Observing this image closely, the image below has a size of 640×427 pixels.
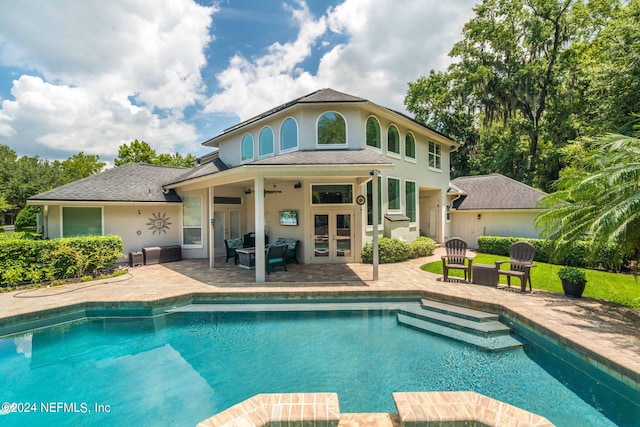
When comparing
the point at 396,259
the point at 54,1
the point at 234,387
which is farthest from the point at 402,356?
the point at 54,1

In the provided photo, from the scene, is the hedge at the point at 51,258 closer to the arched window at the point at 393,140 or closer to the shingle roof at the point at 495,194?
the arched window at the point at 393,140

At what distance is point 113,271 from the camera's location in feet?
34.7

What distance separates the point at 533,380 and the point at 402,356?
2.02 meters

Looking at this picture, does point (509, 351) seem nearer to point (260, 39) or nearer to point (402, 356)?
A: point (402, 356)

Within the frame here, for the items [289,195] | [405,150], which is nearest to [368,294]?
[289,195]

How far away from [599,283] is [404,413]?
390 inches

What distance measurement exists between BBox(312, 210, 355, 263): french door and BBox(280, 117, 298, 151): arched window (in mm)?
3291

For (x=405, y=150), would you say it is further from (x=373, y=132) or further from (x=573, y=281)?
(x=573, y=281)

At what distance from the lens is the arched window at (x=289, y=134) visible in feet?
38.7

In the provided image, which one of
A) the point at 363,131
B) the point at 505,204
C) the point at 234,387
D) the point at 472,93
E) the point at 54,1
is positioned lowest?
the point at 234,387

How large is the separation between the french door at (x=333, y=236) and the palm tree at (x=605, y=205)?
6583mm

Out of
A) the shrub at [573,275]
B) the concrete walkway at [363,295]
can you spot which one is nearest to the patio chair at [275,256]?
the concrete walkway at [363,295]

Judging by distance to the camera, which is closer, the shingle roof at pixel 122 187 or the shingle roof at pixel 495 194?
the shingle roof at pixel 122 187

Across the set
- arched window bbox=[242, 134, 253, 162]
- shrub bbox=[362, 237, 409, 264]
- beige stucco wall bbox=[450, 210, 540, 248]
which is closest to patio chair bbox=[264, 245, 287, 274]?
shrub bbox=[362, 237, 409, 264]
